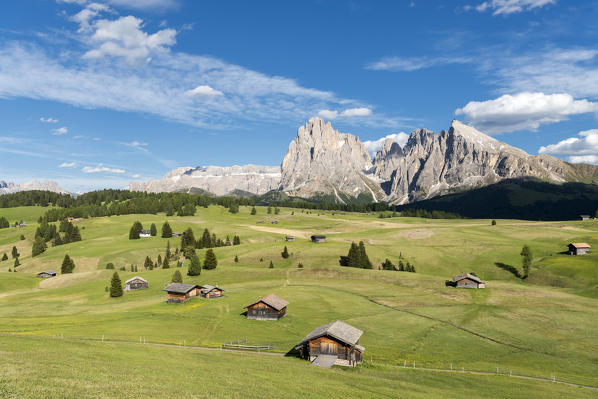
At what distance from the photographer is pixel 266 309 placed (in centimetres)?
6975

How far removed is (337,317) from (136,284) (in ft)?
199

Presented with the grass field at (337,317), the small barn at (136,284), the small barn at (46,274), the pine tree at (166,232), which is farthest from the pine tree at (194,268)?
the pine tree at (166,232)

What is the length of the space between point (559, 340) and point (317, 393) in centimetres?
4942

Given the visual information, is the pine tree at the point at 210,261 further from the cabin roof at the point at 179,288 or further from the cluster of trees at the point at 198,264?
the cabin roof at the point at 179,288

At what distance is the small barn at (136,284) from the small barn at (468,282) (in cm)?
8313

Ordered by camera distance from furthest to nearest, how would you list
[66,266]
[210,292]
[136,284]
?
[66,266] < [136,284] < [210,292]

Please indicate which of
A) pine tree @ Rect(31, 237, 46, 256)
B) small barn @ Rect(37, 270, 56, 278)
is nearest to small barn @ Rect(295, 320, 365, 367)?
small barn @ Rect(37, 270, 56, 278)

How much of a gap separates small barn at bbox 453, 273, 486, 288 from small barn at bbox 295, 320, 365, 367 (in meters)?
53.8

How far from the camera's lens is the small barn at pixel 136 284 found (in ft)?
323

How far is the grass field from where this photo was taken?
3288 centimetres

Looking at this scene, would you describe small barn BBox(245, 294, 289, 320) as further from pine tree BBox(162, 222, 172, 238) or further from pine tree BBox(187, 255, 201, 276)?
pine tree BBox(162, 222, 172, 238)

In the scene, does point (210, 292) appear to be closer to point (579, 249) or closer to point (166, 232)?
point (166, 232)

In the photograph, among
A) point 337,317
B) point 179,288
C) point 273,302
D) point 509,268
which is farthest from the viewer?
point 509,268

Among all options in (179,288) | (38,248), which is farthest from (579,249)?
(38,248)
